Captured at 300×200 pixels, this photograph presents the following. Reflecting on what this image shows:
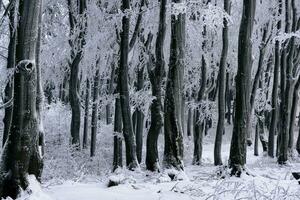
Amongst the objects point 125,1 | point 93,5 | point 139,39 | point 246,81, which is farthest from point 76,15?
point 246,81

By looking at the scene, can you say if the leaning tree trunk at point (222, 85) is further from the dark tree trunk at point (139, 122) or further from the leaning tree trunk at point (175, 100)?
the leaning tree trunk at point (175, 100)

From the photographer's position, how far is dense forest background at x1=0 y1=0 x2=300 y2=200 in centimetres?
609

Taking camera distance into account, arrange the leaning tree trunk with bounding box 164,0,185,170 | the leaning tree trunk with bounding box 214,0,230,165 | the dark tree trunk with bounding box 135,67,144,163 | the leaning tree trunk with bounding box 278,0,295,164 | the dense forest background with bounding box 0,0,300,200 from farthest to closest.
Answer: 1. the dark tree trunk with bounding box 135,67,144,163
2. the leaning tree trunk with bounding box 214,0,230,165
3. the leaning tree trunk with bounding box 278,0,295,164
4. the leaning tree trunk with bounding box 164,0,185,170
5. the dense forest background with bounding box 0,0,300,200

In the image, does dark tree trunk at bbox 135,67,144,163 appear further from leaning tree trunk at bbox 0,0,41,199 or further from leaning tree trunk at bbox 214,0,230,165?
leaning tree trunk at bbox 0,0,41,199

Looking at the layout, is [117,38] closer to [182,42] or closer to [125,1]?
[125,1]

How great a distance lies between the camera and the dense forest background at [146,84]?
6089 mm

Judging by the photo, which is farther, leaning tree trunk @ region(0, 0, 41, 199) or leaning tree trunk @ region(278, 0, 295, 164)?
leaning tree trunk @ region(278, 0, 295, 164)

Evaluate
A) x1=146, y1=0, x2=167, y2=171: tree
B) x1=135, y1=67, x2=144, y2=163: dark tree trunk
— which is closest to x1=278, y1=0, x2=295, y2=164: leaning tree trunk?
x1=135, y1=67, x2=144, y2=163: dark tree trunk

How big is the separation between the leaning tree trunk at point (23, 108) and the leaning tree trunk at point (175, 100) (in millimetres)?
4122

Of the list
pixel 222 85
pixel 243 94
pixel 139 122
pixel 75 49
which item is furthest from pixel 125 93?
pixel 139 122

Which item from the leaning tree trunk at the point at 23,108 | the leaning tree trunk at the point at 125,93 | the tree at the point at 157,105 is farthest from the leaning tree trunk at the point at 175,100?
the leaning tree trunk at the point at 23,108

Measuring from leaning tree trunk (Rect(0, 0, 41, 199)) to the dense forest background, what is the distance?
0.01 meters

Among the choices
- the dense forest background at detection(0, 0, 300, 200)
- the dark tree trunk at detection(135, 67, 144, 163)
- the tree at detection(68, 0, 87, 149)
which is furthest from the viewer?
the dark tree trunk at detection(135, 67, 144, 163)

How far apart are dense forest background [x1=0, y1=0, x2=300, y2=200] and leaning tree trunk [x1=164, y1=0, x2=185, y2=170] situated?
0.02m
